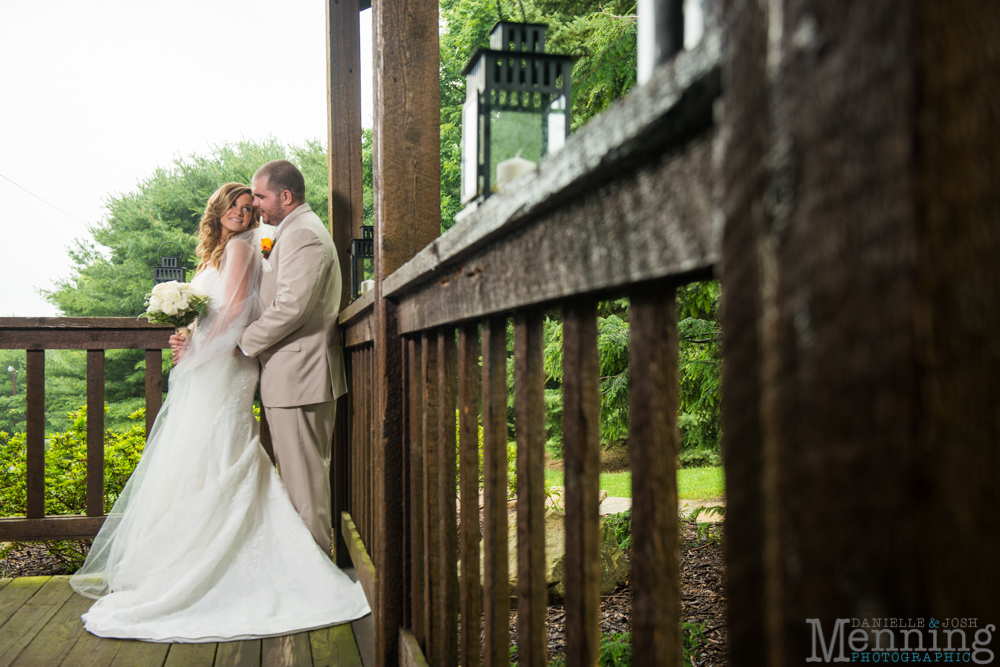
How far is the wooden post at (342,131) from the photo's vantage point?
10.1 feet

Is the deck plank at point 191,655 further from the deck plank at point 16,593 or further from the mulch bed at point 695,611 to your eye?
the mulch bed at point 695,611

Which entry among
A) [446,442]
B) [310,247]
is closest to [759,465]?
[446,442]

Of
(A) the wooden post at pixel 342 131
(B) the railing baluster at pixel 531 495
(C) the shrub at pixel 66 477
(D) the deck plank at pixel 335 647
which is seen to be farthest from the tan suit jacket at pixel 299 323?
(B) the railing baluster at pixel 531 495

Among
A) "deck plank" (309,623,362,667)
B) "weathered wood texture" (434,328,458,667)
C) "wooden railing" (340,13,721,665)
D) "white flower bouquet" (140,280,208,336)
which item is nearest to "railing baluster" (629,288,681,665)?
"wooden railing" (340,13,721,665)

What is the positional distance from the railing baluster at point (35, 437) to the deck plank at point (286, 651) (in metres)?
1.63

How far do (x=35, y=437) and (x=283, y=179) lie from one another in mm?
1693

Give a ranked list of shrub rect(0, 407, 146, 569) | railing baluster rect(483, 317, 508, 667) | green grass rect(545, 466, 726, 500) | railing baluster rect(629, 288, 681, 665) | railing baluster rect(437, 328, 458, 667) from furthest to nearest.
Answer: green grass rect(545, 466, 726, 500) → shrub rect(0, 407, 146, 569) → railing baluster rect(437, 328, 458, 667) → railing baluster rect(483, 317, 508, 667) → railing baluster rect(629, 288, 681, 665)

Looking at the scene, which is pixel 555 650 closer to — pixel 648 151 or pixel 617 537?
pixel 617 537

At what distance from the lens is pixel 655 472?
446 millimetres

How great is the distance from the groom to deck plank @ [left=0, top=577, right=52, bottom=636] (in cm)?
106

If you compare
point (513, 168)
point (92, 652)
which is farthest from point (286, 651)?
point (513, 168)

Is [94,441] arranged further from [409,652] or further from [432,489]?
[432,489]

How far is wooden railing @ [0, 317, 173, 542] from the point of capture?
293cm

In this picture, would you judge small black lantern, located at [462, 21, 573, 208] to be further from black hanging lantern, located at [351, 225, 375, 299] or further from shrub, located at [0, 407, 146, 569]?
shrub, located at [0, 407, 146, 569]
